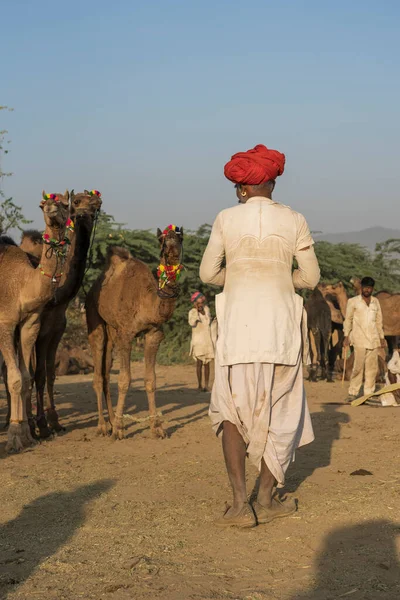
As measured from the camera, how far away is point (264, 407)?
5469 mm

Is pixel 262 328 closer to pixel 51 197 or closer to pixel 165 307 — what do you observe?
pixel 51 197

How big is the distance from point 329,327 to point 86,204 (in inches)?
392

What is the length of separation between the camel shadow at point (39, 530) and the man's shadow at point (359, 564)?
5.25 feet

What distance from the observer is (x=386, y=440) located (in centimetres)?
910

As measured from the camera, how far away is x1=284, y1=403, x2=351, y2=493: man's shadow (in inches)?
282

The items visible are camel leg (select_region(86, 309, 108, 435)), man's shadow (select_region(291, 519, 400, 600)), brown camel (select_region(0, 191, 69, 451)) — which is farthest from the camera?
camel leg (select_region(86, 309, 108, 435))

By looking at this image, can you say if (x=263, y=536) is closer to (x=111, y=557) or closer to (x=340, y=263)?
(x=111, y=557)

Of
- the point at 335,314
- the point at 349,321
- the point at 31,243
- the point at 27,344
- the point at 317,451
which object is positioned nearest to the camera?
the point at 317,451

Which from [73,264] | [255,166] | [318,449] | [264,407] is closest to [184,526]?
[264,407]

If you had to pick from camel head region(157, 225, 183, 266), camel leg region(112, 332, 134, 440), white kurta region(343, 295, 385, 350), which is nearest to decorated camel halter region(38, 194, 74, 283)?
camel head region(157, 225, 183, 266)

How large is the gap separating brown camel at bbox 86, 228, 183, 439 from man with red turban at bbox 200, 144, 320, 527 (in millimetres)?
3876

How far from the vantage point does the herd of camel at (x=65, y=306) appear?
909cm

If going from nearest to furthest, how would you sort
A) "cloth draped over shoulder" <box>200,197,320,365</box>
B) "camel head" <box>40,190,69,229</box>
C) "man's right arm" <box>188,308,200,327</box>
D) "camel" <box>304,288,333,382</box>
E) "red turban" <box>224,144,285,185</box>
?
1. "cloth draped over shoulder" <box>200,197,320,365</box>
2. "red turban" <box>224,144,285,185</box>
3. "camel head" <box>40,190,69,229</box>
4. "man's right arm" <box>188,308,200,327</box>
5. "camel" <box>304,288,333,382</box>

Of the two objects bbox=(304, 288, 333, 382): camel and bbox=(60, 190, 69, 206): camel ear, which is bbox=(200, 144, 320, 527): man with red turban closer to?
bbox=(60, 190, 69, 206): camel ear
